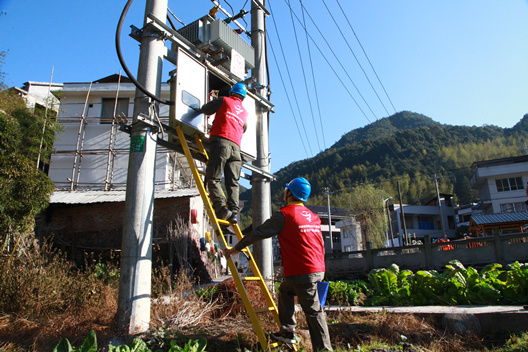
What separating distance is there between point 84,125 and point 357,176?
76.4 meters

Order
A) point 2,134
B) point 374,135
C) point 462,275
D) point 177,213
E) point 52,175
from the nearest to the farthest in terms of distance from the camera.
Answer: point 462,275
point 2,134
point 177,213
point 52,175
point 374,135

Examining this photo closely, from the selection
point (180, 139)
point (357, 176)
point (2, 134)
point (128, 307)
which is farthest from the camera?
point (357, 176)

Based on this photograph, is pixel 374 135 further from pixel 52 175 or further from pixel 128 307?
pixel 128 307

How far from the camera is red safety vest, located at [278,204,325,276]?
13.5 feet

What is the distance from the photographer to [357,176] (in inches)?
3625

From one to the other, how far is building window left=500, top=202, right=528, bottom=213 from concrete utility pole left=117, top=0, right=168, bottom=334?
156ft

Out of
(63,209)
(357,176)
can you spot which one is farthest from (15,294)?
(357,176)

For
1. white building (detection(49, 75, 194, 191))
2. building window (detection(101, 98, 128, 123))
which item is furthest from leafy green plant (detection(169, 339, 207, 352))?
building window (detection(101, 98, 128, 123))

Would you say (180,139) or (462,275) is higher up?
(180,139)

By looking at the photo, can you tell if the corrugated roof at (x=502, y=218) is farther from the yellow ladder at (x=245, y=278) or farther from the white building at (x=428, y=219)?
the white building at (x=428, y=219)

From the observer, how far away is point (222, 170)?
5.44 metres

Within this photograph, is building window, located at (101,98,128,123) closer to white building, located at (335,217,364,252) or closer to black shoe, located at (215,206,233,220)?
black shoe, located at (215,206,233,220)

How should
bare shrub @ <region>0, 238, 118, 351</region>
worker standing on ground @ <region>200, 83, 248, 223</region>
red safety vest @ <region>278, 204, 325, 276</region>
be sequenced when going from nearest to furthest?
red safety vest @ <region>278, 204, 325, 276</region> → bare shrub @ <region>0, 238, 118, 351</region> → worker standing on ground @ <region>200, 83, 248, 223</region>

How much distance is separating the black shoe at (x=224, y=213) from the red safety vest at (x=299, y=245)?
107 centimetres
